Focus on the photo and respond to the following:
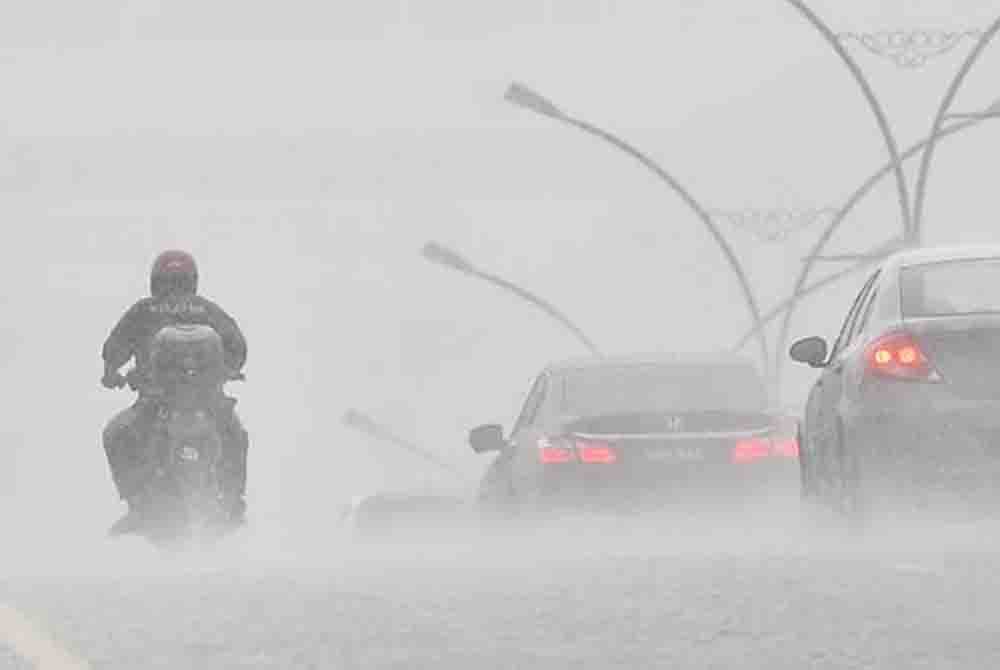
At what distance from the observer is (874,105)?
36500mm

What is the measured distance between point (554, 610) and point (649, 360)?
8.71 metres

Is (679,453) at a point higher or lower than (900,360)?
lower

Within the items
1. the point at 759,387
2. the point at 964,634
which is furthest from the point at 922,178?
the point at 964,634

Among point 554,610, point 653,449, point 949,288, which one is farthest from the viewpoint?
point 653,449

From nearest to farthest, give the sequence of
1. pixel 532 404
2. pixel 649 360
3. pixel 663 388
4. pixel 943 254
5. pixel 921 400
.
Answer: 1. pixel 921 400
2. pixel 943 254
3. pixel 663 388
4. pixel 649 360
5. pixel 532 404

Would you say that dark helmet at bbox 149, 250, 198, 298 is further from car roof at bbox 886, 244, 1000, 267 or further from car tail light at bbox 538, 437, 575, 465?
car roof at bbox 886, 244, 1000, 267

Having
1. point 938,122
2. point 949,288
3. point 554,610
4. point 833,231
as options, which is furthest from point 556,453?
point 833,231

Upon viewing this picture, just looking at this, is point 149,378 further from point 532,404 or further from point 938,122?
point 938,122

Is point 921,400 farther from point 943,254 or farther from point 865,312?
point 865,312

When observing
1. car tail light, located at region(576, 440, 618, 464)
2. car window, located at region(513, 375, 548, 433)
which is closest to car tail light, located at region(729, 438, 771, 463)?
car tail light, located at region(576, 440, 618, 464)

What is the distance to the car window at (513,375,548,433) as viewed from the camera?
20406mm

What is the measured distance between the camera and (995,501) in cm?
1581

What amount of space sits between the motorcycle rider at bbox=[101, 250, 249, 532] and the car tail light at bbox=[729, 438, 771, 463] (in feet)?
9.82

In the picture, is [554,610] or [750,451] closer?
[554,610]
